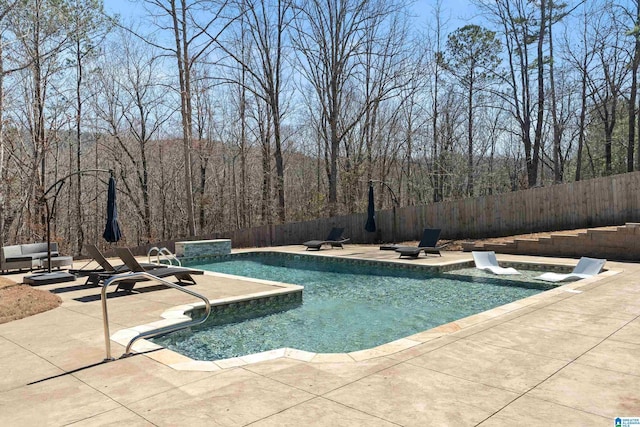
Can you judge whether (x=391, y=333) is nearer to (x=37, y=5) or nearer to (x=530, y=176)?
(x=530, y=176)

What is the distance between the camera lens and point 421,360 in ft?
→ 11.7

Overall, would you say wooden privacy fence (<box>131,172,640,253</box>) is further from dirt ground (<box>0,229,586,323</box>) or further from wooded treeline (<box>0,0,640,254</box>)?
dirt ground (<box>0,229,586,323</box>)

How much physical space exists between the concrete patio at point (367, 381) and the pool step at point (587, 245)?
6256 mm

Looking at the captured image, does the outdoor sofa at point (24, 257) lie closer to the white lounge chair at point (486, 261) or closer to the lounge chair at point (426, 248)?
the lounge chair at point (426, 248)

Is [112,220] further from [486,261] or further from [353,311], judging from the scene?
[486,261]

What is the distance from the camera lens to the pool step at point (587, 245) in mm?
9969

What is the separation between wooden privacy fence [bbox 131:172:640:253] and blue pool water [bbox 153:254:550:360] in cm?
458

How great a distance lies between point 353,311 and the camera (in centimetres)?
691

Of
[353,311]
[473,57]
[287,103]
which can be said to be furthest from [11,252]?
[473,57]

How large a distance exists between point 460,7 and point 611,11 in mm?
6745

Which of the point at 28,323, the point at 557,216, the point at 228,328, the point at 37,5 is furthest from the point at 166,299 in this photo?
the point at 37,5

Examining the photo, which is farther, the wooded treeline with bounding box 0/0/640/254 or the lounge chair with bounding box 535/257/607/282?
the wooded treeline with bounding box 0/0/640/254

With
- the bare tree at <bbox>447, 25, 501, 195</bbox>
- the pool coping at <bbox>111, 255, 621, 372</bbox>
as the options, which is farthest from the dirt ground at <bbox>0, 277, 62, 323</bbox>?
the bare tree at <bbox>447, 25, 501, 195</bbox>

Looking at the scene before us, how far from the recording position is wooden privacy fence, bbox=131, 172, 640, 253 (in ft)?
39.8
